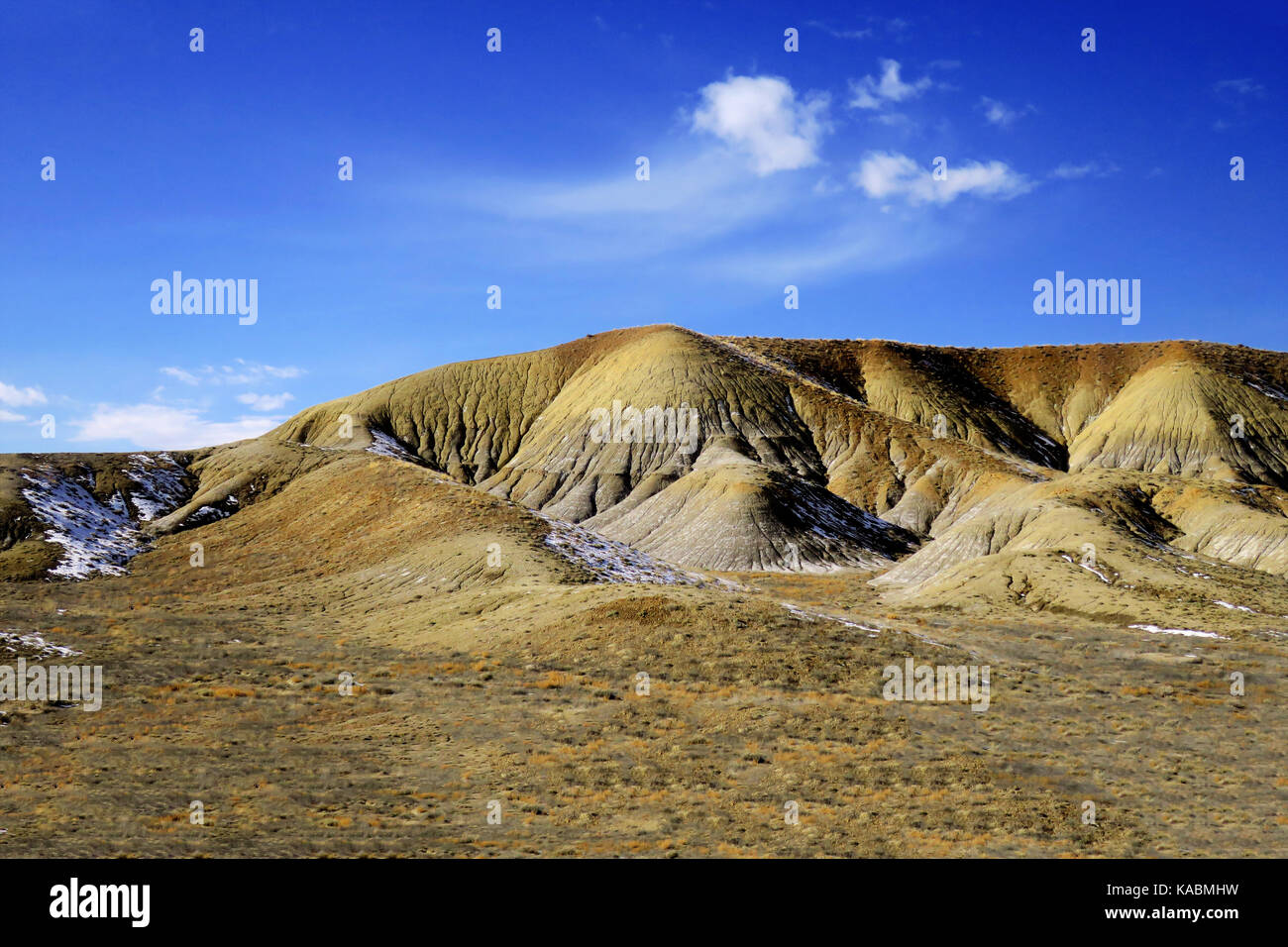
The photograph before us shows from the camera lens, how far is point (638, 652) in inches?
1389

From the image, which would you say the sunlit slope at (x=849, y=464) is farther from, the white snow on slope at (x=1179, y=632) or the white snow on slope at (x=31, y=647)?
the white snow on slope at (x=31, y=647)

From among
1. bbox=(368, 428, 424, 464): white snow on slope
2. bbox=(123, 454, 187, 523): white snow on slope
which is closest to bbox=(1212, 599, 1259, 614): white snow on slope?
bbox=(123, 454, 187, 523): white snow on slope

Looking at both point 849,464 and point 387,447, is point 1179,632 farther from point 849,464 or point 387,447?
point 387,447

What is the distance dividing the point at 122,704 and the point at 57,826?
38.6ft

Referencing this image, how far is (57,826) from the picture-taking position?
18797mm

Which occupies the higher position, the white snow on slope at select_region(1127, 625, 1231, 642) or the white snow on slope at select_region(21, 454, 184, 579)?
the white snow on slope at select_region(21, 454, 184, 579)

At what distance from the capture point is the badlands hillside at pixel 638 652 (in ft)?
68.9

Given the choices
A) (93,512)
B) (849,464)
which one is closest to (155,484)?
(93,512)

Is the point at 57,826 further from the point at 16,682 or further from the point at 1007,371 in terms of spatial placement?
the point at 1007,371

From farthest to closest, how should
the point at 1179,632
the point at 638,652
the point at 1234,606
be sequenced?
the point at 1234,606
the point at 1179,632
the point at 638,652

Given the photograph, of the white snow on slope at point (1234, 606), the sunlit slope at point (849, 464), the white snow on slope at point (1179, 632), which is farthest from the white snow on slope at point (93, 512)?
the white snow on slope at point (1234, 606)

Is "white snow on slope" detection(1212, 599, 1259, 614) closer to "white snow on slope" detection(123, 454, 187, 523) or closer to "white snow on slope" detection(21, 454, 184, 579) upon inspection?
"white snow on slope" detection(21, 454, 184, 579)

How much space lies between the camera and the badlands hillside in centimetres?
2102
